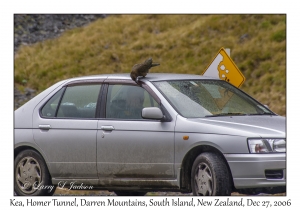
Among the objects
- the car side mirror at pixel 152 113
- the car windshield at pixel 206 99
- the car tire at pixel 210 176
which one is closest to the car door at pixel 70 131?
the car side mirror at pixel 152 113

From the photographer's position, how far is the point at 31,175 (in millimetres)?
9938

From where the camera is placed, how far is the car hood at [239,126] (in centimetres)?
830

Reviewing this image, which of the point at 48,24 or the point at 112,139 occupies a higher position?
the point at 48,24

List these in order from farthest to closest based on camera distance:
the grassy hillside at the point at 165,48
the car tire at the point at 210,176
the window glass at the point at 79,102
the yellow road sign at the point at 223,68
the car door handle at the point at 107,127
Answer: the grassy hillside at the point at 165,48
the yellow road sign at the point at 223,68
the window glass at the point at 79,102
the car door handle at the point at 107,127
the car tire at the point at 210,176

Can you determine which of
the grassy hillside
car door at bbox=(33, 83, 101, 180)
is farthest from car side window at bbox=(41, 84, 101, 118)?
the grassy hillside

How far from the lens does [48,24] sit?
4203 cm

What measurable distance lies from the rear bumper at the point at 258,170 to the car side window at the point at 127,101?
1.50m

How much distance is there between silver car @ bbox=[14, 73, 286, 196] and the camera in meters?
8.24

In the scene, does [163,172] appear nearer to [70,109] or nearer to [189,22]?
[70,109]

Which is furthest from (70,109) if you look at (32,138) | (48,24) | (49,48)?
(48,24)

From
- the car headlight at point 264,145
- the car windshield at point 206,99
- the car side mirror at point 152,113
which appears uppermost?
the car windshield at point 206,99

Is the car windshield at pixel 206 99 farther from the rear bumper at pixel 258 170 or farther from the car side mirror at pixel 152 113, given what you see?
the rear bumper at pixel 258 170

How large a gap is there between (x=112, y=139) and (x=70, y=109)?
3.09 feet

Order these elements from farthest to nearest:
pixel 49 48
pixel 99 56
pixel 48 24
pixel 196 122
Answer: pixel 48 24, pixel 49 48, pixel 99 56, pixel 196 122
